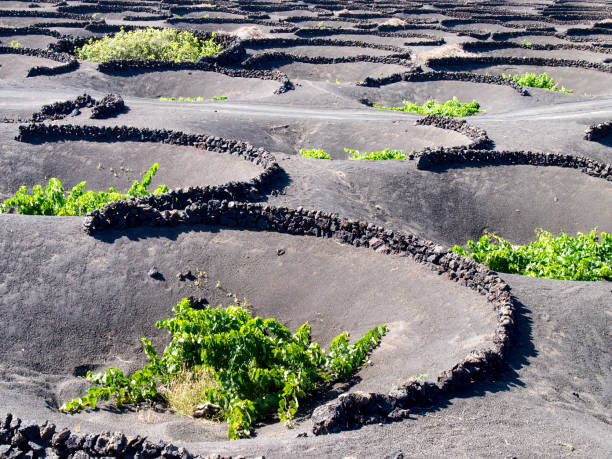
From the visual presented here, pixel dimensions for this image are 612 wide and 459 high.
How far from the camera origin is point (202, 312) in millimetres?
9383

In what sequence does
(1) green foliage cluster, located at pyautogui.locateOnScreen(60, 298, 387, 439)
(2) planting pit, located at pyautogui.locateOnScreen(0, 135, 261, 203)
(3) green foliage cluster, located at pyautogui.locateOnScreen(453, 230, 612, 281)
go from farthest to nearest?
(2) planting pit, located at pyautogui.locateOnScreen(0, 135, 261, 203) → (3) green foliage cluster, located at pyautogui.locateOnScreen(453, 230, 612, 281) → (1) green foliage cluster, located at pyautogui.locateOnScreen(60, 298, 387, 439)

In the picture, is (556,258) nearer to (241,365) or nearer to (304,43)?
(241,365)

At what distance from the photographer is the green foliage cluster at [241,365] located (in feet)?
27.8

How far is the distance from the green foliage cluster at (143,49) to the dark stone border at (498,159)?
69.5 feet

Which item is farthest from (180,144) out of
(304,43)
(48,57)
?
(304,43)

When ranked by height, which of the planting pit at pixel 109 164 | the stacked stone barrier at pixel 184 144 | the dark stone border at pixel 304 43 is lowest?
the planting pit at pixel 109 164

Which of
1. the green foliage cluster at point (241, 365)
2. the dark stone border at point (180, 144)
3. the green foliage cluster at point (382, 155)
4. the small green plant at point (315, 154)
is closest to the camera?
the green foliage cluster at point (241, 365)

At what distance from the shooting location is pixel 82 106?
24.5m

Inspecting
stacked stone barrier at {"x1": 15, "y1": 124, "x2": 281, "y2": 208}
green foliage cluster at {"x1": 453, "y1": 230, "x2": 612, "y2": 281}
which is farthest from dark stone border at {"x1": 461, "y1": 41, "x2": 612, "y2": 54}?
green foliage cluster at {"x1": 453, "y1": 230, "x2": 612, "y2": 281}

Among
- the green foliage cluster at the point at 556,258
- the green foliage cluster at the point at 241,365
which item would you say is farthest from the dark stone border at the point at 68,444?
the green foliage cluster at the point at 556,258

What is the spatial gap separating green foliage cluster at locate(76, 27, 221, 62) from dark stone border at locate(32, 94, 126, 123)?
11.5 m

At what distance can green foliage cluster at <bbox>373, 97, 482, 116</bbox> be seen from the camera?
92.3 ft

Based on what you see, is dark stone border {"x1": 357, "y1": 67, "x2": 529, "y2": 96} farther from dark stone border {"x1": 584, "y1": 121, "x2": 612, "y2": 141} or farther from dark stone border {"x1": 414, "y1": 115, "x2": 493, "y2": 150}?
dark stone border {"x1": 584, "y1": 121, "x2": 612, "y2": 141}

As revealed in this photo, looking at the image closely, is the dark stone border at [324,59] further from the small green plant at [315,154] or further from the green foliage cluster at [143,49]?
the small green plant at [315,154]
